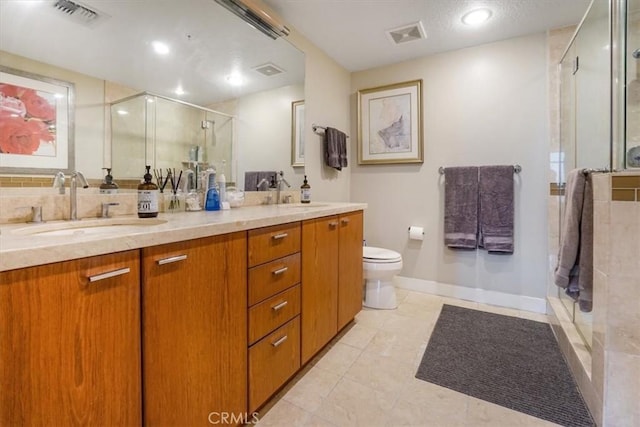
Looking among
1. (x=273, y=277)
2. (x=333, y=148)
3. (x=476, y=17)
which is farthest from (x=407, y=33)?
(x=273, y=277)

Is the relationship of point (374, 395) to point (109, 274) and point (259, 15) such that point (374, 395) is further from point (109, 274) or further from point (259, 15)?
point (259, 15)

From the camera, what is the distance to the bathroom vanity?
0.62m

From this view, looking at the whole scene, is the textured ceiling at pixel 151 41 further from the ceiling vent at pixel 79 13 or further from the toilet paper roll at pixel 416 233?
the toilet paper roll at pixel 416 233

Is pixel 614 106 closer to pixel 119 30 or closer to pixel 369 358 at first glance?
pixel 369 358

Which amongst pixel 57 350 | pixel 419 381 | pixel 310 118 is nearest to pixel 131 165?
pixel 57 350

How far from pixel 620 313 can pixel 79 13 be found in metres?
2.45

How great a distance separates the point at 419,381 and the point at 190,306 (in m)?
1.22

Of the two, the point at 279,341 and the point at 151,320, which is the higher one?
the point at 151,320

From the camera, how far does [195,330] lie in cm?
96

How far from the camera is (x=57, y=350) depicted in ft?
2.16

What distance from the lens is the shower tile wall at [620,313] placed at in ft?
3.79

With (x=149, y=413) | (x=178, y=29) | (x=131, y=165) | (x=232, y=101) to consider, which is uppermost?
(x=178, y=29)

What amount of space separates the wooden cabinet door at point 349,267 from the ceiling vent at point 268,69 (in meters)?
1.17

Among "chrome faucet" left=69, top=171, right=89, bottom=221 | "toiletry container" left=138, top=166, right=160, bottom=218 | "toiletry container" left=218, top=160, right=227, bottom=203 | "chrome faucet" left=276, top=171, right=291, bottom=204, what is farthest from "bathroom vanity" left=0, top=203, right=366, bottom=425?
"chrome faucet" left=276, top=171, right=291, bottom=204
